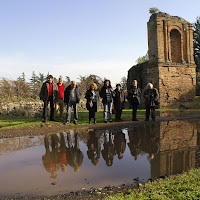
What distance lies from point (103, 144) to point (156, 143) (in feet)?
4.84

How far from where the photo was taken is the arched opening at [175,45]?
63.2ft

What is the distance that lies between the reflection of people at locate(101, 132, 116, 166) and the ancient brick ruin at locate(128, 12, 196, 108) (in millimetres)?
11820

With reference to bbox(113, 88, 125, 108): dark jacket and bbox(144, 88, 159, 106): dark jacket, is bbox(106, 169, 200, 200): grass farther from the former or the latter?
bbox(113, 88, 125, 108): dark jacket

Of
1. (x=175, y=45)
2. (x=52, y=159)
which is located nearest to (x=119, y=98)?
(x=52, y=159)

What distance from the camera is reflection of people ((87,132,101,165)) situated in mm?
4675

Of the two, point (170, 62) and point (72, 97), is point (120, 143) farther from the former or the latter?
point (170, 62)

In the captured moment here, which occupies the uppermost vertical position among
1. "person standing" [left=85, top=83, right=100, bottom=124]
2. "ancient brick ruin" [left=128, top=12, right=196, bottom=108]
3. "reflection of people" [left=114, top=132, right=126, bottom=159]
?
"ancient brick ruin" [left=128, top=12, right=196, bottom=108]

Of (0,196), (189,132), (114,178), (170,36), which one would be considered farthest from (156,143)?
(170,36)

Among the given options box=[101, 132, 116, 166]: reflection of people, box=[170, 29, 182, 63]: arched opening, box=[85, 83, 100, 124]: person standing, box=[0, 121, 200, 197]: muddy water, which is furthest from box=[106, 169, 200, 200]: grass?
box=[170, 29, 182, 63]: arched opening

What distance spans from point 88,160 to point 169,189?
211 centimetres

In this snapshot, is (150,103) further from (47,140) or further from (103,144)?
(47,140)

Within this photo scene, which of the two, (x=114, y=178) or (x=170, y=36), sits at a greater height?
(x=170, y=36)

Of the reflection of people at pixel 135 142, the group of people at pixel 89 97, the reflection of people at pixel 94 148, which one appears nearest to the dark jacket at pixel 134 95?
the group of people at pixel 89 97

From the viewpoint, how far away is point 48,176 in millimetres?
3766
